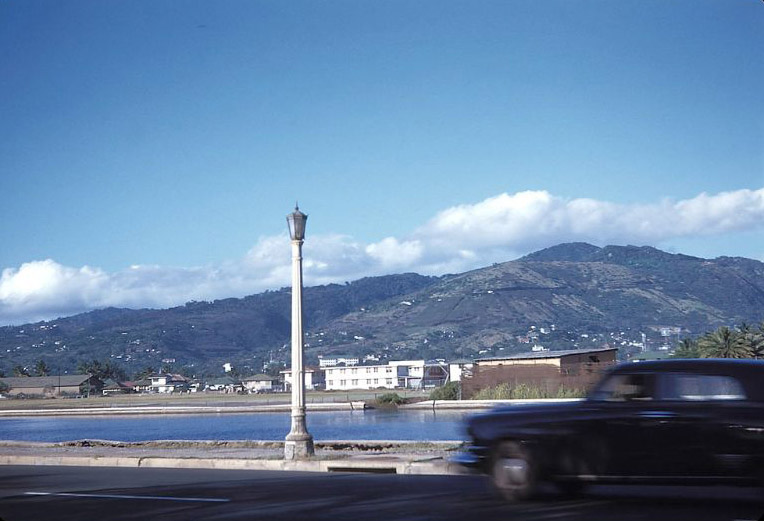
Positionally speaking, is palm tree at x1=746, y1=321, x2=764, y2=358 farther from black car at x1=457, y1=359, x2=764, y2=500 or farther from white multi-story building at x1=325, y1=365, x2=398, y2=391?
white multi-story building at x1=325, y1=365, x2=398, y2=391

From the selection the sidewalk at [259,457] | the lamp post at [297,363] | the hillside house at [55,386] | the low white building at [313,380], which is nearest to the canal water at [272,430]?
the sidewalk at [259,457]

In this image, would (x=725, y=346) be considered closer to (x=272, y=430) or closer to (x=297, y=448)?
(x=272, y=430)

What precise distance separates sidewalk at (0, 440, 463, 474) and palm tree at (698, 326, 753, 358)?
36.4 metres

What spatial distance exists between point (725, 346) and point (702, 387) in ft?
148

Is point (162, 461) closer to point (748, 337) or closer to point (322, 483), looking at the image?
point (322, 483)

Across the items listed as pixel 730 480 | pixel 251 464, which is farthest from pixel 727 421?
pixel 251 464

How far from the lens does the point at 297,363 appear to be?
59.6ft

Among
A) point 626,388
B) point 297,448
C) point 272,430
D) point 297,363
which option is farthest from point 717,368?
point 272,430

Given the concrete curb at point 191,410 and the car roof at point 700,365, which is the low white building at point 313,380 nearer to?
the concrete curb at point 191,410

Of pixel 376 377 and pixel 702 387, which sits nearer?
pixel 702 387

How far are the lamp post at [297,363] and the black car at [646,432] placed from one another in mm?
7177

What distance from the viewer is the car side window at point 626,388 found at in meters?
10.4

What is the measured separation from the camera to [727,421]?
9.83m

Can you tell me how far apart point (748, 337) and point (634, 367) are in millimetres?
50903
